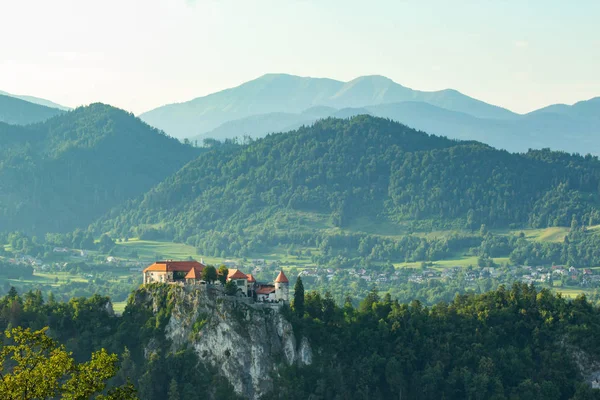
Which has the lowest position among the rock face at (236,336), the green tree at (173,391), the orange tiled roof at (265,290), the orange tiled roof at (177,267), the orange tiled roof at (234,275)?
the green tree at (173,391)

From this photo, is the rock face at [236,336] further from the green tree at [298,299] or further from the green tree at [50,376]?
the green tree at [50,376]

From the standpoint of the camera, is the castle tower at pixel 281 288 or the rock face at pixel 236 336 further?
the castle tower at pixel 281 288

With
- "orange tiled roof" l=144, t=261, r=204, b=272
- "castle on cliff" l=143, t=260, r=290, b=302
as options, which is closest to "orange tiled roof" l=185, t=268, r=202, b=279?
"castle on cliff" l=143, t=260, r=290, b=302

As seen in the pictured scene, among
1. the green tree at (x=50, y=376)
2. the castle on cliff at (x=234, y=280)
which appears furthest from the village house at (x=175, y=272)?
the green tree at (x=50, y=376)

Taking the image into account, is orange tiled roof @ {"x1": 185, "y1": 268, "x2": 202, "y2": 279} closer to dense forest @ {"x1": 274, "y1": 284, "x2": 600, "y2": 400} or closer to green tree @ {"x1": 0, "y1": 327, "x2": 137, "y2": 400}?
dense forest @ {"x1": 274, "y1": 284, "x2": 600, "y2": 400}

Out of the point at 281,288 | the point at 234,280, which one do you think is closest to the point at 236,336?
the point at 234,280
